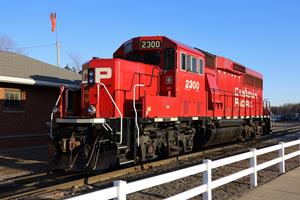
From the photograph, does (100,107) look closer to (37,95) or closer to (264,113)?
(37,95)

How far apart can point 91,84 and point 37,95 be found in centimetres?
822

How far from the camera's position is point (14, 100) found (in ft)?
58.1

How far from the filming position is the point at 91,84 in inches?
453

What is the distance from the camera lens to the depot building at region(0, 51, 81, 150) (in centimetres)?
1711

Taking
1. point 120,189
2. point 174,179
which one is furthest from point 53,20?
point 120,189

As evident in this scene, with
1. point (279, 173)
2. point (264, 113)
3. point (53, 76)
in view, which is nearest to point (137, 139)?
point (279, 173)

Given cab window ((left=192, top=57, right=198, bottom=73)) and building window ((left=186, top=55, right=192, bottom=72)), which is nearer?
building window ((left=186, top=55, right=192, bottom=72))

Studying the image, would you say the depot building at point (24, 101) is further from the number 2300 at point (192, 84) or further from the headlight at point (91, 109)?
the headlight at point (91, 109)

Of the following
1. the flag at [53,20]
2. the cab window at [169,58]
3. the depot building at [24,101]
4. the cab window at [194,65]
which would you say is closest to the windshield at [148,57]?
the cab window at [169,58]

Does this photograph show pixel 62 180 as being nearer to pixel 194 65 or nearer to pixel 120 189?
pixel 120 189

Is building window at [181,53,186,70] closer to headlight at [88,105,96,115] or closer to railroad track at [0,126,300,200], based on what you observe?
railroad track at [0,126,300,200]

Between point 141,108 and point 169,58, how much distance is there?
243 cm

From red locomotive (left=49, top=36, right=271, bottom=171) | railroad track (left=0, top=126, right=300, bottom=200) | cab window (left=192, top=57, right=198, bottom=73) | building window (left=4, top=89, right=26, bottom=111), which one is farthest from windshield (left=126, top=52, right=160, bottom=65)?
building window (left=4, top=89, right=26, bottom=111)

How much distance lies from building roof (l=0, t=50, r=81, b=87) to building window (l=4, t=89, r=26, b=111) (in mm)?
857
